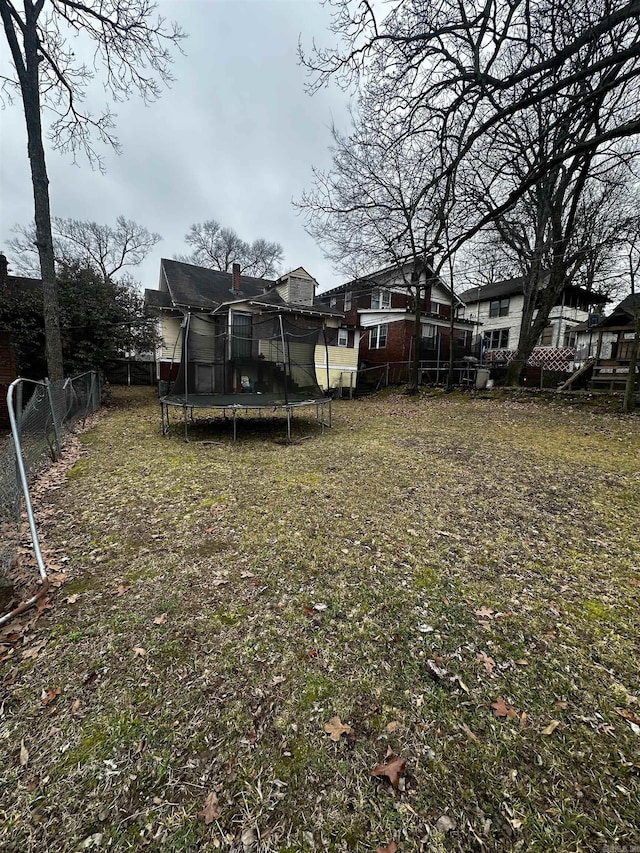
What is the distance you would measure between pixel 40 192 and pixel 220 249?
93.6ft

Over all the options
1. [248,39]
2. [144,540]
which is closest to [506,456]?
[144,540]

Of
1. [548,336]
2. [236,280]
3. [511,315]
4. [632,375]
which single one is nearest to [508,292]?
[511,315]

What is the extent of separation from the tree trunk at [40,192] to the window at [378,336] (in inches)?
672

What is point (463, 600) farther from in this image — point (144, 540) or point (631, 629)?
point (144, 540)

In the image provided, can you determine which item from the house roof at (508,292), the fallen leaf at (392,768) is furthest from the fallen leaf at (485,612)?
the house roof at (508,292)

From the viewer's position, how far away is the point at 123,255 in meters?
30.7

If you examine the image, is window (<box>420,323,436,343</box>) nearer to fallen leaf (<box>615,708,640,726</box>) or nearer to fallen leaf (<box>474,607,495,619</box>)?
fallen leaf (<box>474,607,495,619</box>)

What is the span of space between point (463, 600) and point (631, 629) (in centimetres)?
106

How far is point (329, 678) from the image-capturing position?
1.94m

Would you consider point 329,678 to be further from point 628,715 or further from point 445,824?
point 628,715

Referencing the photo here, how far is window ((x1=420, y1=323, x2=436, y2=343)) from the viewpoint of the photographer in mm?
21844

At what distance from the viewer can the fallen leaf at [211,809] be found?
1.33m

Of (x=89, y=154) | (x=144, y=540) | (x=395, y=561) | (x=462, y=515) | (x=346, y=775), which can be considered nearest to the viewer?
(x=346, y=775)

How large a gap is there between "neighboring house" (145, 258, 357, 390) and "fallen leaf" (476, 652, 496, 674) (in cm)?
1456
